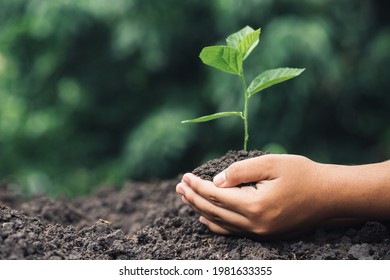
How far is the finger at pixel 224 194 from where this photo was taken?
4.52 ft

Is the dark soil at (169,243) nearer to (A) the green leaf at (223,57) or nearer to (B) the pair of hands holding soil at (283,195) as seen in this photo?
(B) the pair of hands holding soil at (283,195)

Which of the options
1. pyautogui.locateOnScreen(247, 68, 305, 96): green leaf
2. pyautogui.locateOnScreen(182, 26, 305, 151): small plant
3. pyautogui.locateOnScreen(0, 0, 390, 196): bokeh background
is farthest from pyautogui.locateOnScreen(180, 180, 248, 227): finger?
pyautogui.locateOnScreen(0, 0, 390, 196): bokeh background

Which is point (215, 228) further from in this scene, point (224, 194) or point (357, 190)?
point (357, 190)

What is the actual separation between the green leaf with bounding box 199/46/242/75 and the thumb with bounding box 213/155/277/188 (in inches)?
11.4

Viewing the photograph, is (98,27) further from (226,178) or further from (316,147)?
(226,178)

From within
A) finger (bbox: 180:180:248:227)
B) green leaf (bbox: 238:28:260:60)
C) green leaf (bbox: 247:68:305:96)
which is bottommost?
finger (bbox: 180:180:248:227)

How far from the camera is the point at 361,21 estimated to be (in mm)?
4535

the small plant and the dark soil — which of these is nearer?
the dark soil

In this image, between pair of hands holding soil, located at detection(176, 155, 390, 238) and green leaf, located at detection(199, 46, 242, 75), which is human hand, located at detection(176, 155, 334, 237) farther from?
green leaf, located at detection(199, 46, 242, 75)

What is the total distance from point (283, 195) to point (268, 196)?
0.13ft

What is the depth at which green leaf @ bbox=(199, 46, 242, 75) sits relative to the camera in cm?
150

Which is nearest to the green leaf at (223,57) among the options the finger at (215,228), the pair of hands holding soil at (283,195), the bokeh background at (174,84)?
the pair of hands holding soil at (283,195)
